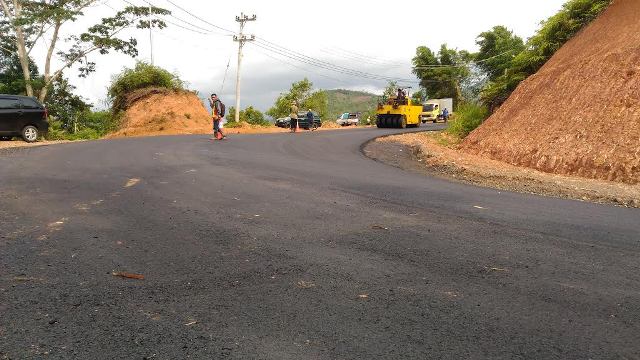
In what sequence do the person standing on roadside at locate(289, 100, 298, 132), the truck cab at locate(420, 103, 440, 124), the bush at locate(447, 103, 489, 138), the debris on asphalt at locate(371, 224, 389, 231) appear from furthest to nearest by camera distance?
1. the truck cab at locate(420, 103, 440, 124)
2. the person standing on roadside at locate(289, 100, 298, 132)
3. the bush at locate(447, 103, 489, 138)
4. the debris on asphalt at locate(371, 224, 389, 231)

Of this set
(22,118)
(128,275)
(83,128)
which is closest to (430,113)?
(83,128)

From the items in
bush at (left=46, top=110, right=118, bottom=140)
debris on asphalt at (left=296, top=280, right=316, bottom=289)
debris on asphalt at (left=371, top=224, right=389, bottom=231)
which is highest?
debris on asphalt at (left=371, top=224, right=389, bottom=231)

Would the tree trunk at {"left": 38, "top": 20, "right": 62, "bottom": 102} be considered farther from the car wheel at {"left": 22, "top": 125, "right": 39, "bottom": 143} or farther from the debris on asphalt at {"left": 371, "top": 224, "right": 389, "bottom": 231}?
the debris on asphalt at {"left": 371, "top": 224, "right": 389, "bottom": 231}

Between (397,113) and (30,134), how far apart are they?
22936 mm

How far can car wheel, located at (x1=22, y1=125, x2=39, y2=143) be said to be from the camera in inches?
751

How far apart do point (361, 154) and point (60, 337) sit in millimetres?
13667

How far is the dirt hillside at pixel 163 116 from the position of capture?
32812 mm

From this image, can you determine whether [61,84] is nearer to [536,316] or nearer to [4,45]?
[4,45]

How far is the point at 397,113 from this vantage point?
33.4 m

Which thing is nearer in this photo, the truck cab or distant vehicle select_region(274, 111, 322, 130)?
distant vehicle select_region(274, 111, 322, 130)

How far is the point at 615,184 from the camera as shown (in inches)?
436

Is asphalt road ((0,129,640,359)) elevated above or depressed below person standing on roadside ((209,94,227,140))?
below

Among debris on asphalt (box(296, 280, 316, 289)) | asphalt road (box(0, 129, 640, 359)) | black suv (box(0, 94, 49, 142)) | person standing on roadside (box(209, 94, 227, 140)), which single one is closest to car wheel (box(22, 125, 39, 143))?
black suv (box(0, 94, 49, 142))

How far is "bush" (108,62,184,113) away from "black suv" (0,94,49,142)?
17373 millimetres
